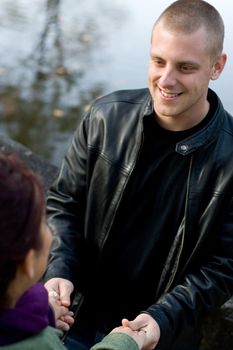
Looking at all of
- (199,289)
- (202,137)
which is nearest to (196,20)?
(202,137)

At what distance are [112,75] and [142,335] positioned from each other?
4564 mm

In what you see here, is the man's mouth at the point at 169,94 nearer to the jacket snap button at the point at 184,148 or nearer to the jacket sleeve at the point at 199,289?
the jacket snap button at the point at 184,148

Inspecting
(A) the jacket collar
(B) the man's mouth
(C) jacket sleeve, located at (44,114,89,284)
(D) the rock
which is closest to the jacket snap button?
(A) the jacket collar

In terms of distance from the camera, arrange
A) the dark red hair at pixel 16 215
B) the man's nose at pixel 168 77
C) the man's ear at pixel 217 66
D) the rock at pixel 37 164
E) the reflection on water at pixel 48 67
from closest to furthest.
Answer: the dark red hair at pixel 16 215
the man's nose at pixel 168 77
the man's ear at pixel 217 66
the rock at pixel 37 164
the reflection on water at pixel 48 67

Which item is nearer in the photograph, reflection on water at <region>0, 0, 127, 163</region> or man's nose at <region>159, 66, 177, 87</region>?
man's nose at <region>159, 66, 177, 87</region>

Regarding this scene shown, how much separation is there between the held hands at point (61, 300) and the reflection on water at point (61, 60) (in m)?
2.72

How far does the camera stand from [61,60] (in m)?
6.93

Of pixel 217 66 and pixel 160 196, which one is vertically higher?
pixel 217 66

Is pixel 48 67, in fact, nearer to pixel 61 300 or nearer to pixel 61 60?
pixel 61 60

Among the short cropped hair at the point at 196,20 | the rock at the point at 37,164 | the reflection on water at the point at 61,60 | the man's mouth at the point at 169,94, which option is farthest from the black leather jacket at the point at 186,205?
the reflection on water at the point at 61,60

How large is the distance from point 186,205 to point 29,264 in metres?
1.06

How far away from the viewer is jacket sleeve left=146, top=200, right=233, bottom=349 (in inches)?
94.3

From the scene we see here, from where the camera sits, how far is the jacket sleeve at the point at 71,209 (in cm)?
255

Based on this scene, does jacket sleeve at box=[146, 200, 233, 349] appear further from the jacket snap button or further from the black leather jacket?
the jacket snap button
